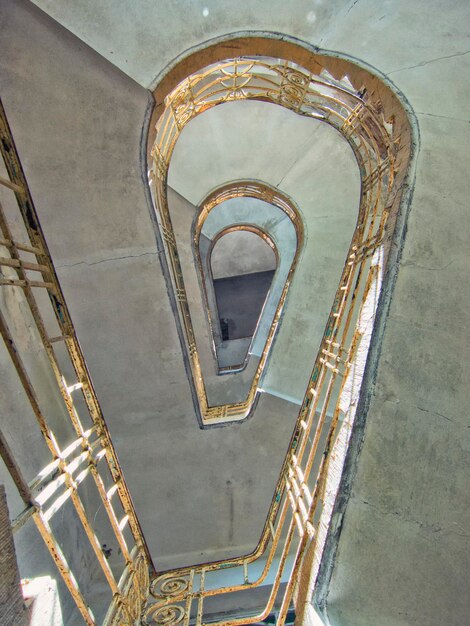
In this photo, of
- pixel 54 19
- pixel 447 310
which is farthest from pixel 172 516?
pixel 54 19

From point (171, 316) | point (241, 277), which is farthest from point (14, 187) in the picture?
point (241, 277)

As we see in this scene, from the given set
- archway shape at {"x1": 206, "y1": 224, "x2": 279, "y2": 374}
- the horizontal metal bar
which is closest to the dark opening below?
archway shape at {"x1": 206, "y1": 224, "x2": 279, "y2": 374}

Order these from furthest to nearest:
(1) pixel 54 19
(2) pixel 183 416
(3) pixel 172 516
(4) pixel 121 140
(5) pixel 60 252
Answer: (3) pixel 172 516 → (2) pixel 183 416 → (5) pixel 60 252 → (4) pixel 121 140 → (1) pixel 54 19

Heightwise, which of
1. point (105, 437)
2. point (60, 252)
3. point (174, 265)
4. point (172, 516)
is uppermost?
point (60, 252)

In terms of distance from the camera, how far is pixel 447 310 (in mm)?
2615

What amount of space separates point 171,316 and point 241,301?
9.35 metres

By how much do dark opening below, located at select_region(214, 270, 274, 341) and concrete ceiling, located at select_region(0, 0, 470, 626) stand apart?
7854 mm

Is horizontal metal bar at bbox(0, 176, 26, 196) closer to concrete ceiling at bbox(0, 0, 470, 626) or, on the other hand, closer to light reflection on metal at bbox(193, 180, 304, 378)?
concrete ceiling at bbox(0, 0, 470, 626)

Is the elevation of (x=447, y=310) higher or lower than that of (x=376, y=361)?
higher

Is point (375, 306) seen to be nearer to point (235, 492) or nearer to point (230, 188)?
point (235, 492)

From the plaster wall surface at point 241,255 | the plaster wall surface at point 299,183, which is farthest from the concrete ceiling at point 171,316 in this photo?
the plaster wall surface at point 241,255

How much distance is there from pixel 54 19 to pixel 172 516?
583 cm

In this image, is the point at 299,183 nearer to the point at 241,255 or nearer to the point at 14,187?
the point at 14,187

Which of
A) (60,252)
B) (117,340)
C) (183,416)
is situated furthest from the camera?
(183,416)
